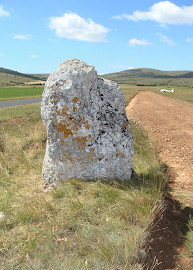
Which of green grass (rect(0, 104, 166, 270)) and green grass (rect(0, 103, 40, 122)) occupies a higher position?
green grass (rect(0, 103, 40, 122))

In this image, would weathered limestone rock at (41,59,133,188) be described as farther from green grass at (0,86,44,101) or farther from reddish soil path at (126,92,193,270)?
green grass at (0,86,44,101)

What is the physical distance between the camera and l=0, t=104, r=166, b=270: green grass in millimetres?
2207

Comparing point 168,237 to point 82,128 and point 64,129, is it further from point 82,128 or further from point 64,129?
point 64,129

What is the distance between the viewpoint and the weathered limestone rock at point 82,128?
11.8 ft

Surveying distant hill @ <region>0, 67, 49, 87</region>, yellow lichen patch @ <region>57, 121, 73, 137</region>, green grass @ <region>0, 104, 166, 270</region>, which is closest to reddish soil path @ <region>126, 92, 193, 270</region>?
green grass @ <region>0, 104, 166, 270</region>

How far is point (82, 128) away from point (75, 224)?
1.61m

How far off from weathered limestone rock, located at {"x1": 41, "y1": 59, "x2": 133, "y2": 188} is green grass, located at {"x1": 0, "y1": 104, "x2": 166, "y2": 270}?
0.29 metres

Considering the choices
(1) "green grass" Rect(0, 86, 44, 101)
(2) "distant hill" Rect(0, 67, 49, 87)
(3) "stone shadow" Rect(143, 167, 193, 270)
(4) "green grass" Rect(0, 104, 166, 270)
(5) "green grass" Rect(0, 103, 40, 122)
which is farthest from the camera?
(2) "distant hill" Rect(0, 67, 49, 87)

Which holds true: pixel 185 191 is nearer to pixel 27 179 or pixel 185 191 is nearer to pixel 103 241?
pixel 103 241

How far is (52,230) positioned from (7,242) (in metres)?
0.54

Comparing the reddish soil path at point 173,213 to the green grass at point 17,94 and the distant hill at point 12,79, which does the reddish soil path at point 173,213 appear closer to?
the green grass at point 17,94

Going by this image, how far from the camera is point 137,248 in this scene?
231 cm

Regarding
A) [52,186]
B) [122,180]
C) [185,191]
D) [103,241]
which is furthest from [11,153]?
[185,191]

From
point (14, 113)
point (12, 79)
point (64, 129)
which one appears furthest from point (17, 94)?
point (12, 79)
